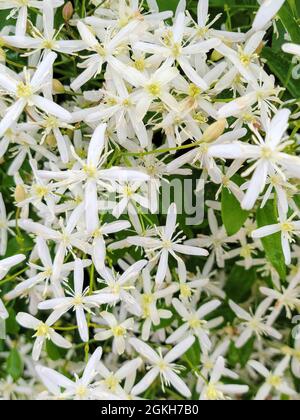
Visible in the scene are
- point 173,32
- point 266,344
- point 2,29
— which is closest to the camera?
point 173,32

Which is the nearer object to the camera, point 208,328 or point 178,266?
point 178,266

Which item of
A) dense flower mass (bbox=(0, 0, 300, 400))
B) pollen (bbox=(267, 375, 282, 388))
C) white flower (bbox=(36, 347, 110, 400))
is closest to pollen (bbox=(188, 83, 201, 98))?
dense flower mass (bbox=(0, 0, 300, 400))

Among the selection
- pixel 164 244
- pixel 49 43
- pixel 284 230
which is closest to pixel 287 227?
pixel 284 230

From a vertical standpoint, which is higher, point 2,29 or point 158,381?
point 2,29

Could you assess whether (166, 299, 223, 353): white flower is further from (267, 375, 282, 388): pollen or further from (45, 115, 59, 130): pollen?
(45, 115, 59, 130): pollen

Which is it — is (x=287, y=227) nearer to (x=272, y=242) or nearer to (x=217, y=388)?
(x=272, y=242)

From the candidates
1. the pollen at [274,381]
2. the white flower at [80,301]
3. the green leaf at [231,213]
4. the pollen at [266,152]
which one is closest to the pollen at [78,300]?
the white flower at [80,301]

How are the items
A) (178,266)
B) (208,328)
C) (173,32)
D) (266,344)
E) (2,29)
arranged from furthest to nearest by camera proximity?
1. (266,344)
2. (208,328)
3. (178,266)
4. (2,29)
5. (173,32)
